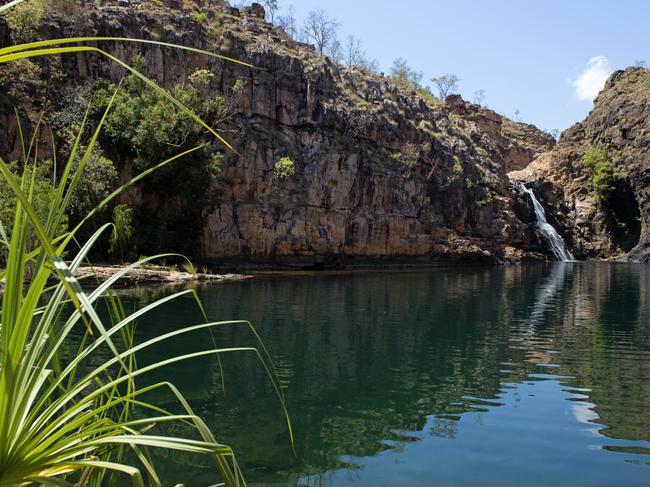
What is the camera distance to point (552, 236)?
2837 inches

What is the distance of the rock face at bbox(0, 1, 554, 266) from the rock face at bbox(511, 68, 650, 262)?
26.2ft

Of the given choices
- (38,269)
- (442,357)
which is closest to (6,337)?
(38,269)

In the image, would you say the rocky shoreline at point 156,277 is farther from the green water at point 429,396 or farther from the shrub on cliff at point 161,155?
the shrub on cliff at point 161,155

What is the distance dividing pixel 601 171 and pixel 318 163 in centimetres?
4148

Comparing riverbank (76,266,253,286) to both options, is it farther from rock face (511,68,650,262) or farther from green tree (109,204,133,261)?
rock face (511,68,650,262)

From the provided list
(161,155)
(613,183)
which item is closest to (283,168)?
(161,155)

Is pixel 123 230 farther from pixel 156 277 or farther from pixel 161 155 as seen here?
pixel 161 155

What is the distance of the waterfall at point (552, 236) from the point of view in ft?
233

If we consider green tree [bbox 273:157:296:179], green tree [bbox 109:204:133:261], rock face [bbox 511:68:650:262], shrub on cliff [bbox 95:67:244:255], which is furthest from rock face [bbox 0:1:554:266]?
rock face [bbox 511:68:650:262]

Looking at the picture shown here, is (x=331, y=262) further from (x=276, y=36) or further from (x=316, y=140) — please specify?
(x=276, y=36)

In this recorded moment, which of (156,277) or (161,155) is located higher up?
(161,155)

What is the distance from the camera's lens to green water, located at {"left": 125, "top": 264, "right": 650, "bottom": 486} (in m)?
7.54

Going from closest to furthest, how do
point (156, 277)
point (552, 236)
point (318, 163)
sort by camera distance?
point (156, 277)
point (318, 163)
point (552, 236)

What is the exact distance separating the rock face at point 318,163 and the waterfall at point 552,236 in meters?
1.78
